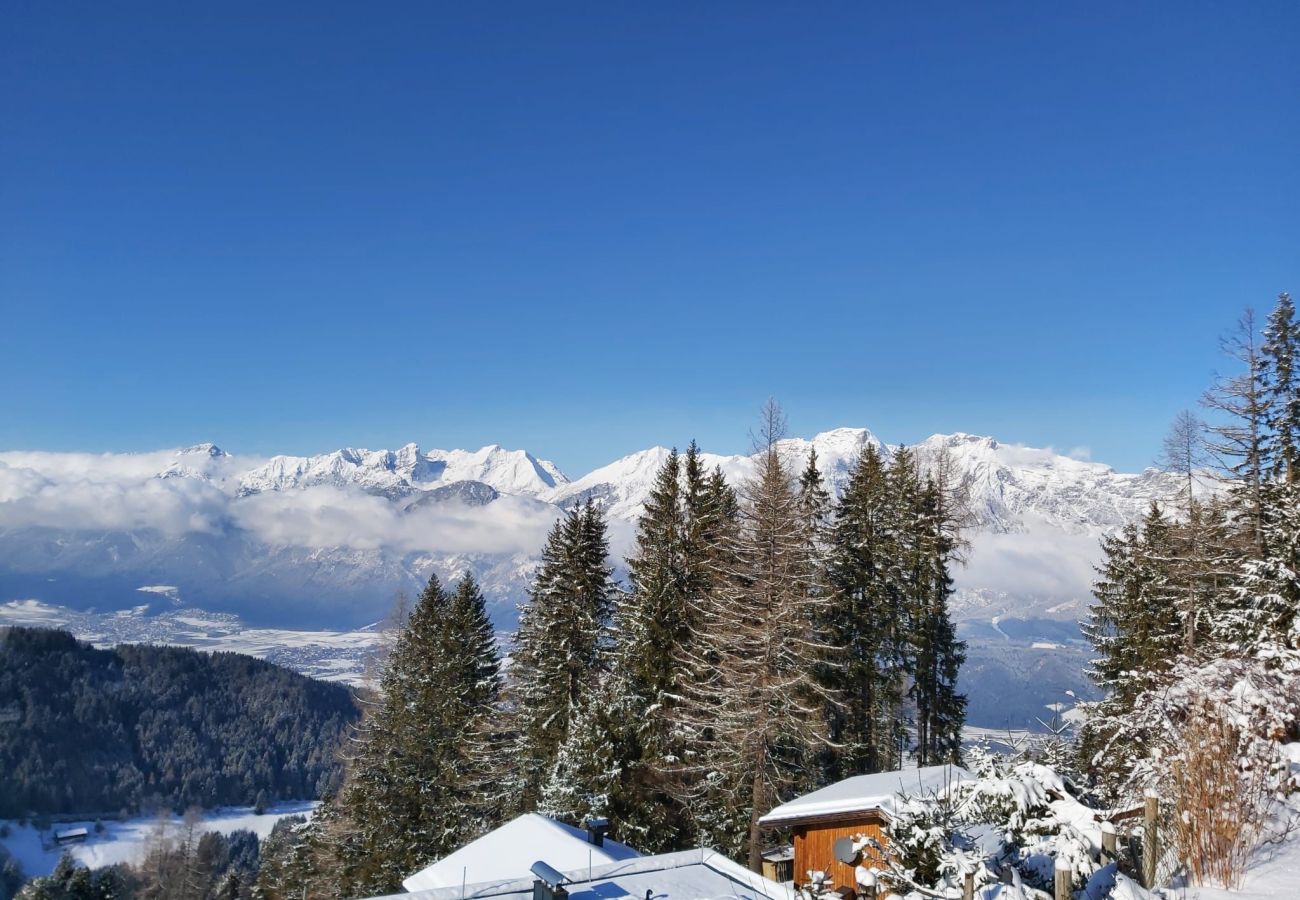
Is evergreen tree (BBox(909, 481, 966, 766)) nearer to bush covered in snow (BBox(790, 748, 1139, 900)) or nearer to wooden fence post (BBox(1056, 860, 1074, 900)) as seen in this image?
bush covered in snow (BBox(790, 748, 1139, 900))

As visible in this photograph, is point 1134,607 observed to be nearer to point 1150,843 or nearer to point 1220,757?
point 1220,757

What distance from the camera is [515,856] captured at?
16828 millimetres

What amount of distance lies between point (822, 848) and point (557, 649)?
12.2 meters

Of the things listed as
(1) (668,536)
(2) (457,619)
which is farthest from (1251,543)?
(2) (457,619)

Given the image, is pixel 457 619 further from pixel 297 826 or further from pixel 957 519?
pixel 957 519

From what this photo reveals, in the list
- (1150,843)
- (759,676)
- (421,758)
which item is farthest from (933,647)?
(1150,843)

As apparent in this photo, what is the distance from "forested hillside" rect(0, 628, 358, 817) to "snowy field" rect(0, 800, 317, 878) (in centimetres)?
632

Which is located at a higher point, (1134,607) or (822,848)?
(1134,607)

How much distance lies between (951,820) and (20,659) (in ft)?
738

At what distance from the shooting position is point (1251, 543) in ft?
70.0

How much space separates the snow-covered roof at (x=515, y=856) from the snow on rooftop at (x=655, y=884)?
819 millimetres

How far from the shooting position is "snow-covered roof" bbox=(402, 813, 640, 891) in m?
16.2

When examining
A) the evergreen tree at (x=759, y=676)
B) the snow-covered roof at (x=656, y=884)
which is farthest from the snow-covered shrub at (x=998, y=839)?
the evergreen tree at (x=759, y=676)

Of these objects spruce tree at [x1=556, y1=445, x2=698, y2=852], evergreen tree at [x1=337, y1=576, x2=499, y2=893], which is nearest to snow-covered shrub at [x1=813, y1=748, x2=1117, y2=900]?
spruce tree at [x1=556, y1=445, x2=698, y2=852]
